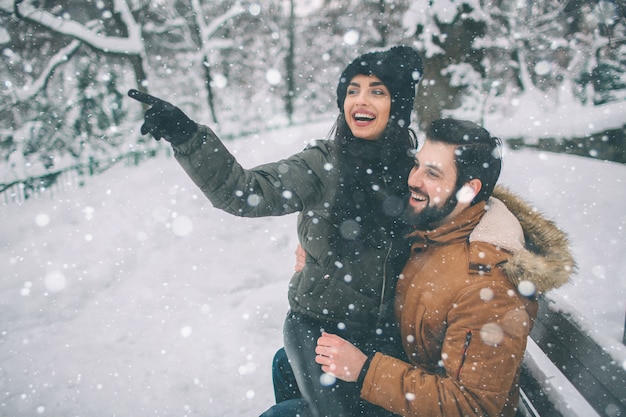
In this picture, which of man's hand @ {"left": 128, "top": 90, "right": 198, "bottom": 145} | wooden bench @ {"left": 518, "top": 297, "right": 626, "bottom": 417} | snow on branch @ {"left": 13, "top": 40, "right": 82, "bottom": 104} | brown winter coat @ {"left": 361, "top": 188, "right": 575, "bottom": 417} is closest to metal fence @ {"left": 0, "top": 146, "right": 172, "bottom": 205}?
→ snow on branch @ {"left": 13, "top": 40, "right": 82, "bottom": 104}

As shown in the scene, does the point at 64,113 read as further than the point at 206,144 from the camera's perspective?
Yes

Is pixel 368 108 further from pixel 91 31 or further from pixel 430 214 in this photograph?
pixel 91 31

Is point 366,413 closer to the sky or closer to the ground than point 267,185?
closer to the ground

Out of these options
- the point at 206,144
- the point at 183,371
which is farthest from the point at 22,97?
the point at 206,144

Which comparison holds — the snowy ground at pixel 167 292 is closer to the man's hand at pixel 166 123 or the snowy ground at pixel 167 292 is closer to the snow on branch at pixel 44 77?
the man's hand at pixel 166 123

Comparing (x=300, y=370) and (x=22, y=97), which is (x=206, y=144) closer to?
(x=300, y=370)

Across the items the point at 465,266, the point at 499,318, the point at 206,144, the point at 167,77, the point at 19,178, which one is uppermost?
the point at 167,77

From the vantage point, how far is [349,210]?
6.54 feet

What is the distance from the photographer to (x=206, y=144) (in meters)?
1.65

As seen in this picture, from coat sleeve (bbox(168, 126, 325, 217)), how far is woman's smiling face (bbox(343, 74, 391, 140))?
0.30 m

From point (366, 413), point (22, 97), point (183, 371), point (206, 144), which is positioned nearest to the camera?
point (206, 144)

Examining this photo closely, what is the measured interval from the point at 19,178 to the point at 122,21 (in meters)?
5.92

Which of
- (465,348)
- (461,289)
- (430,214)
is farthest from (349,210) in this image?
(465,348)

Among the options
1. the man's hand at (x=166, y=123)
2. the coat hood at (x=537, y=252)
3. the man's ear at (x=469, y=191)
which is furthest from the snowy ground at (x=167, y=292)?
the man's hand at (x=166, y=123)
